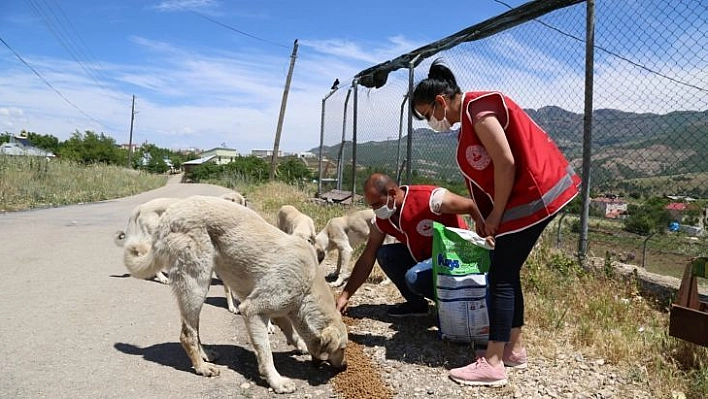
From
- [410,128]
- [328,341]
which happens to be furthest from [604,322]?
[410,128]

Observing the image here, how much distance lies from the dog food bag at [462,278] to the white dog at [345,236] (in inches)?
134

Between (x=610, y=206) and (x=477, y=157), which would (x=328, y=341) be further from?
(x=610, y=206)

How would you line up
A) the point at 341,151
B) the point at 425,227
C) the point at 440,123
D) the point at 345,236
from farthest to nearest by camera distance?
the point at 341,151 → the point at 345,236 → the point at 425,227 → the point at 440,123

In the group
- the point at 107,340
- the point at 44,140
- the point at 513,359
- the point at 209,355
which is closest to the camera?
the point at 513,359

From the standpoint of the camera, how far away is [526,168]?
10.9ft

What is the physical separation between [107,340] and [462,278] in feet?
9.61

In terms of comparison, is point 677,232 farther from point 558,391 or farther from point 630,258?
point 558,391

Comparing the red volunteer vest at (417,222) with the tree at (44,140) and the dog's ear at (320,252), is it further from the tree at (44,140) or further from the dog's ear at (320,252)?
the tree at (44,140)

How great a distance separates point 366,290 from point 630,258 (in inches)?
114

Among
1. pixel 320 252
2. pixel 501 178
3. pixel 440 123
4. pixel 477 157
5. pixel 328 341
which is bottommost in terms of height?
pixel 328 341

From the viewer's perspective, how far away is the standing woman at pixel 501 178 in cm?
331

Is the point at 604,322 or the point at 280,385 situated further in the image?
the point at 604,322

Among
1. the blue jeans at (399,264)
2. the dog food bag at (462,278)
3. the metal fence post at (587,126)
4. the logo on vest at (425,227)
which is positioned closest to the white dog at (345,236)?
the blue jeans at (399,264)

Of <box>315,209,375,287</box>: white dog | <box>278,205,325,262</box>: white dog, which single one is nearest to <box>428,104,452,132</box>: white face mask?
<box>278,205,325,262</box>: white dog
